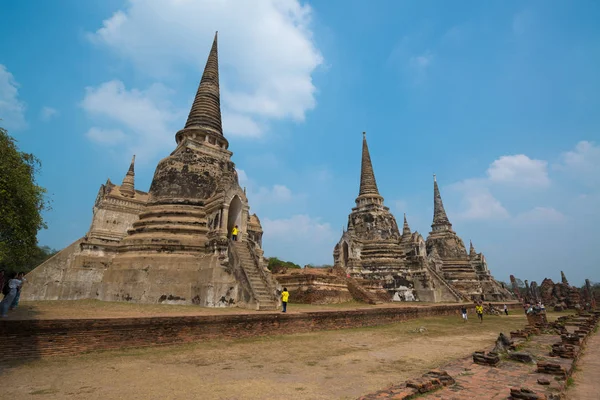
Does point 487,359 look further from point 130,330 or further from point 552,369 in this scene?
point 130,330

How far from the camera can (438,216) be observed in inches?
1761

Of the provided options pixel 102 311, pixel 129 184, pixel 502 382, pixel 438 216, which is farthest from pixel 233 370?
pixel 438 216

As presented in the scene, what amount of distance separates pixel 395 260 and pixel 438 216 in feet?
62.5

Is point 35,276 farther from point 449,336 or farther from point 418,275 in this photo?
point 418,275

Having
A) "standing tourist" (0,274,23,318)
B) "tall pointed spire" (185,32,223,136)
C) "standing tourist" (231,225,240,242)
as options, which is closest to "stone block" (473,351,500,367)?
"standing tourist" (0,274,23,318)

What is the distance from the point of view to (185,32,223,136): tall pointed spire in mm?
21203

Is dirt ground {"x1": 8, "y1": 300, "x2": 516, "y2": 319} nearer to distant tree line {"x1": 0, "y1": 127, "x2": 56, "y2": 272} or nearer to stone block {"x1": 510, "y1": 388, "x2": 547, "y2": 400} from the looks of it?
distant tree line {"x1": 0, "y1": 127, "x2": 56, "y2": 272}

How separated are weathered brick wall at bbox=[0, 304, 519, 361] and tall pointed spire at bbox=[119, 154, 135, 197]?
17242 millimetres

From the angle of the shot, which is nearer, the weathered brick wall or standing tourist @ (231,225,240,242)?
the weathered brick wall

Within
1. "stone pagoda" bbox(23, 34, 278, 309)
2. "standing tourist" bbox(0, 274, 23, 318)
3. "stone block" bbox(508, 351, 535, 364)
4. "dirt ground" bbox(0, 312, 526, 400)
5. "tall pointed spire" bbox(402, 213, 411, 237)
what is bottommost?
"dirt ground" bbox(0, 312, 526, 400)

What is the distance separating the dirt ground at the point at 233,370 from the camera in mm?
5047

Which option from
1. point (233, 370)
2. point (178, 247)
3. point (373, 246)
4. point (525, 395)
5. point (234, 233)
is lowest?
point (233, 370)

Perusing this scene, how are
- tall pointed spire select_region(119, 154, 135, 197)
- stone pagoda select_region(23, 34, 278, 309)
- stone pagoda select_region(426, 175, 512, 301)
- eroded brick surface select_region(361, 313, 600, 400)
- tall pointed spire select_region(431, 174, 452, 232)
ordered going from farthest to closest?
tall pointed spire select_region(431, 174, 452, 232) → stone pagoda select_region(426, 175, 512, 301) → tall pointed spire select_region(119, 154, 135, 197) → stone pagoda select_region(23, 34, 278, 309) → eroded brick surface select_region(361, 313, 600, 400)

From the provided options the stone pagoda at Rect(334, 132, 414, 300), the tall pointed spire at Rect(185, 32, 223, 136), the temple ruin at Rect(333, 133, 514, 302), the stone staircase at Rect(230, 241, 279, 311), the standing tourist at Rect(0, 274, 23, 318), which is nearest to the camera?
the standing tourist at Rect(0, 274, 23, 318)
